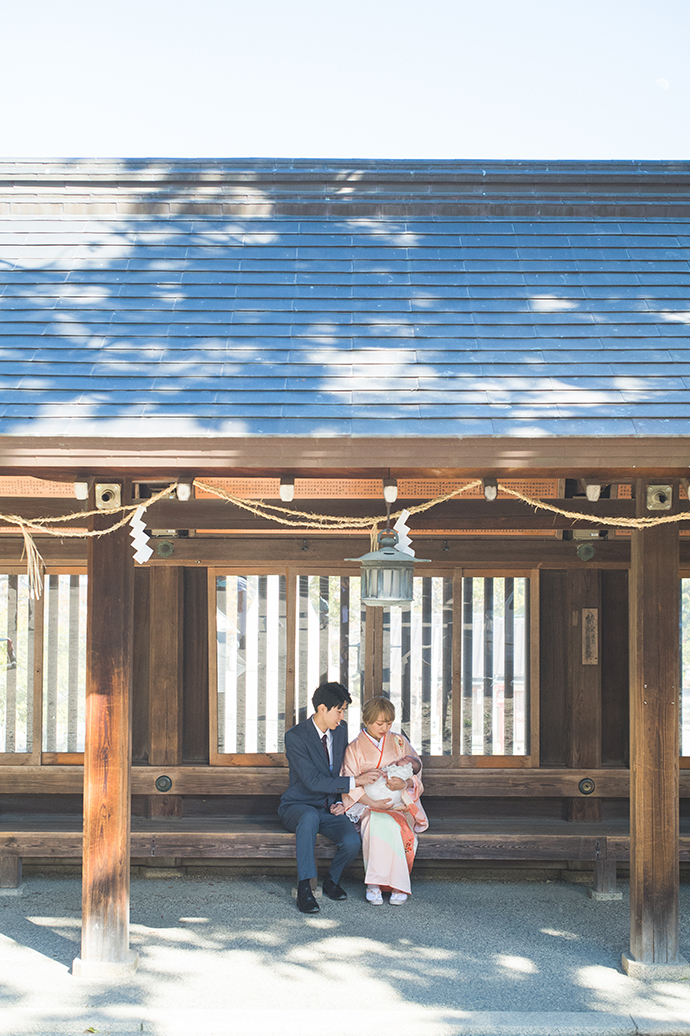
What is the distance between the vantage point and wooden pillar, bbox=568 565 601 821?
6.38 meters

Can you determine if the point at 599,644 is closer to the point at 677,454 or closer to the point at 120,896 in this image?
the point at 677,454

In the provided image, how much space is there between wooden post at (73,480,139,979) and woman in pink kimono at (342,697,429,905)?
170cm

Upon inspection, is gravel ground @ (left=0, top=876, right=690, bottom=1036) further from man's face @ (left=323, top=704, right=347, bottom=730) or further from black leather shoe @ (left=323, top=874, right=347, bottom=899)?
man's face @ (left=323, top=704, right=347, bottom=730)

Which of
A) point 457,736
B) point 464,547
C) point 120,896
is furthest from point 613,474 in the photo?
point 120,896

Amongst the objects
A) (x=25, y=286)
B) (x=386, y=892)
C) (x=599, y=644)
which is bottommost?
(x=386, y=892)

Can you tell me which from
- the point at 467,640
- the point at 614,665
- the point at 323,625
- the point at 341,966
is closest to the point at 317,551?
the point at 323,625

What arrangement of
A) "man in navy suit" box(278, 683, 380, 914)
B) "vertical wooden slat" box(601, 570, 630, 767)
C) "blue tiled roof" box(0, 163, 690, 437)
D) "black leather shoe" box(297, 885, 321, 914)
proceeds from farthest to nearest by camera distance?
1. "vertical wooden slat" box(601, 570, 630, 767)
2. "man in navy suit" box(278, 683, 380, 914)
3. "black leather shoe" box(297, 885, 321, 914)
4. "blue tiled roof" box(0, 163, 690, 437)

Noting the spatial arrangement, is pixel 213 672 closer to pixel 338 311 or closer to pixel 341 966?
pixel 341 966

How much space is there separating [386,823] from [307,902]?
713mm

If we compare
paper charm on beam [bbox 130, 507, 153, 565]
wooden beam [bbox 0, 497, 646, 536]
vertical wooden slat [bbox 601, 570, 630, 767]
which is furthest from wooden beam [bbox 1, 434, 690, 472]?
vertical wooden slat [bbox 601, 570, 630, 767]

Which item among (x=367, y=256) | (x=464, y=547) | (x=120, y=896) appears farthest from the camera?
(x=464, y=547)

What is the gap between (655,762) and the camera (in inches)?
182

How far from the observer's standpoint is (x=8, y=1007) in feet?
14.1

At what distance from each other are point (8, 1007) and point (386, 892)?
8.39 ft
